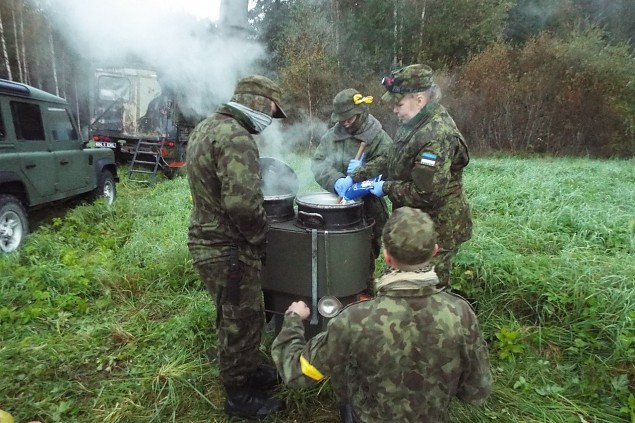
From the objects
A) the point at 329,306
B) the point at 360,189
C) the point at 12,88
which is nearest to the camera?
the point at 329,306

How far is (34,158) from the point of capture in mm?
5383

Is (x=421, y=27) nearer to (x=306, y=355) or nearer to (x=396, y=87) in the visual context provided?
(x=396, y=87)

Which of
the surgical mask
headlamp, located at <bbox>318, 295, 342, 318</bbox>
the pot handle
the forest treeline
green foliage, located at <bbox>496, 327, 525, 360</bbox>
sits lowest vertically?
green foliage, located at <bbox>496, 327, 525, 360</bbox>

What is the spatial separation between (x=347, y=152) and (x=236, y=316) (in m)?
1.92

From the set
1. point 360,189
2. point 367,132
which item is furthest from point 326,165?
point 360,189

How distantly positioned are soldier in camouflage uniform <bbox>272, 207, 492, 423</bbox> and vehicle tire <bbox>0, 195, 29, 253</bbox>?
15.6 ft

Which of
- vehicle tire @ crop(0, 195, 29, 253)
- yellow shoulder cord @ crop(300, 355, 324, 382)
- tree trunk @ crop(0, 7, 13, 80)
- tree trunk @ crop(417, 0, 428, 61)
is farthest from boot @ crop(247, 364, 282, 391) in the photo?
tree trunk @ crop(0, 7, 13, 80)

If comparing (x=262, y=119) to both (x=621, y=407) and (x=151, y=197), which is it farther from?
(x=151, y=197)

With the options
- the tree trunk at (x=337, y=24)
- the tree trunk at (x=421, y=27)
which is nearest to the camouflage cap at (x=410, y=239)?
the tree trunk at (x=337, y=24)

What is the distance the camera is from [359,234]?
2783 mm

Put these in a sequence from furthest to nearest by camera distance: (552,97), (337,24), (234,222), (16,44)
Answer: (337,24)
(16,44)
(552,97)
(234,222)

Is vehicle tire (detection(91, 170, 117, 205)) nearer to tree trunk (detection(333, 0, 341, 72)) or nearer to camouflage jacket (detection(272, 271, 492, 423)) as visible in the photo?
camouflage jacket (detection(272, 271, 492, 423))

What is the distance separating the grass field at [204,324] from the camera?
2.63 metres

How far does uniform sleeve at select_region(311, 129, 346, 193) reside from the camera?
12.0 feet
